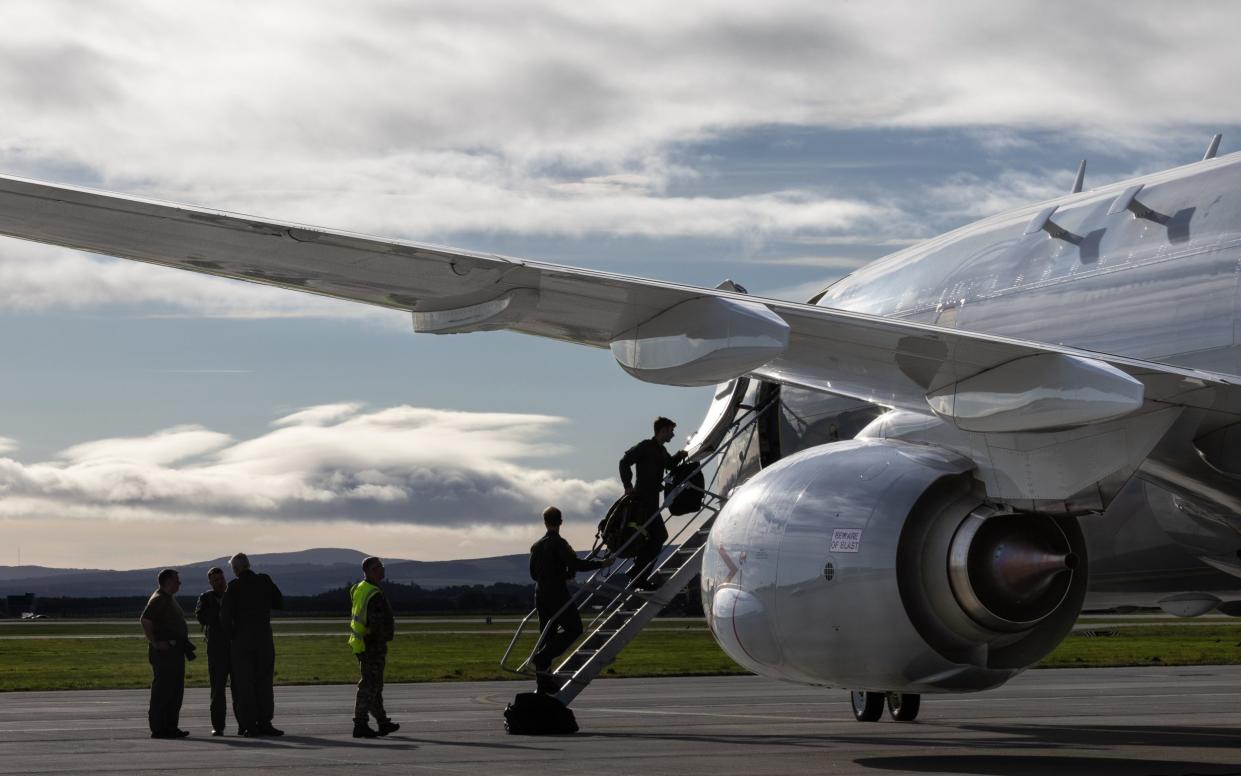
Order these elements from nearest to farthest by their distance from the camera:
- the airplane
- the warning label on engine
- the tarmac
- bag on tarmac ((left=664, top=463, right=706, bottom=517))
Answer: the airplane < the warning label on engine < the tarmac < bag on tarmac ((left=664, top=463, right=706, bottom=517))

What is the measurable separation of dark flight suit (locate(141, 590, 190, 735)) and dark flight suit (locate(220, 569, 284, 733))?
19.4 inches

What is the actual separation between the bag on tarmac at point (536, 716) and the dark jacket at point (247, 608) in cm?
299

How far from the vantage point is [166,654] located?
1709cm

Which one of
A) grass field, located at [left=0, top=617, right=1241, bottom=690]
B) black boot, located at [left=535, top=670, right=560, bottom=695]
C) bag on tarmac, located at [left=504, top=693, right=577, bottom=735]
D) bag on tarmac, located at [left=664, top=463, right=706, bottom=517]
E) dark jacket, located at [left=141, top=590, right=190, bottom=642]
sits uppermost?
bag on tarmac, located at [left=664, top=463, right=706, bottom=517]

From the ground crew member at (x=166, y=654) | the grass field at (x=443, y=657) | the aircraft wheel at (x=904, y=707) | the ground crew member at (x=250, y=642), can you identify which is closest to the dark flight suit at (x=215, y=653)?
the ground crew member at (x=250, y=642)

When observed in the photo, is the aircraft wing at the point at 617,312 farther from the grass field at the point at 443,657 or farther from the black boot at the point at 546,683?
the grass field at the point at 443,657

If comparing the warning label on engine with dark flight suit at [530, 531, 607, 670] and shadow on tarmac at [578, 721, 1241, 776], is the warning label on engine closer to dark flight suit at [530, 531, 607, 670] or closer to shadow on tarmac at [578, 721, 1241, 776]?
shadow on tarmac at [578, 721, 1241, 776]

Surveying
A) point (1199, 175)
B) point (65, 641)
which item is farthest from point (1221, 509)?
point (65, 641)

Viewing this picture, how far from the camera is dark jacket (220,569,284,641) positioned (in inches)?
674

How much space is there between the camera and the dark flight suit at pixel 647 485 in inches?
658

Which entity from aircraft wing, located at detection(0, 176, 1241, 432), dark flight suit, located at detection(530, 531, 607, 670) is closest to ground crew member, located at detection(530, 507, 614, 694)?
dark flight suit, located at detection(530, 531, 607, 670)

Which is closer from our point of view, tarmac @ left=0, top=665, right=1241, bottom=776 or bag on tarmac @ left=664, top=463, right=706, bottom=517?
tarmac @ left=0, top=665, right=1241, bottom=776

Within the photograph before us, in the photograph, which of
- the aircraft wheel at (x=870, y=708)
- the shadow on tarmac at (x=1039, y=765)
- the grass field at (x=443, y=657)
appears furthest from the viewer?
the grass field at (x=443, y=657)

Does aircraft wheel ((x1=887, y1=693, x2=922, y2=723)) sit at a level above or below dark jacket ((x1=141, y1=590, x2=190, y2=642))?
below
